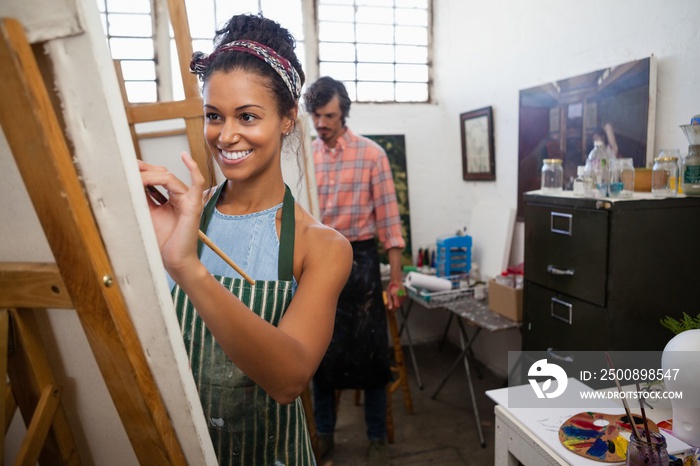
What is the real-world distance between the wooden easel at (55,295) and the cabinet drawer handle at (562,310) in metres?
1.92

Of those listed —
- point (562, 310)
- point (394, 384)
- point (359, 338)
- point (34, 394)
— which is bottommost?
point (394, 384)

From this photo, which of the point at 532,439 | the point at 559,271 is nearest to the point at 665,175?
the point at 559,271

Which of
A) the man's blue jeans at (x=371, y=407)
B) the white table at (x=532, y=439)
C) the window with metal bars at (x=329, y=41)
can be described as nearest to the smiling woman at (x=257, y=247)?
the white table at (x=532, y=439)

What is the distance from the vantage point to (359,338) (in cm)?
271

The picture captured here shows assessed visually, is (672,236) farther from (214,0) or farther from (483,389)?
(214,0)

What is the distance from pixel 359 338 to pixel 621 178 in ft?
4.84

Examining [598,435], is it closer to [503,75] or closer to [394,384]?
[394,384]

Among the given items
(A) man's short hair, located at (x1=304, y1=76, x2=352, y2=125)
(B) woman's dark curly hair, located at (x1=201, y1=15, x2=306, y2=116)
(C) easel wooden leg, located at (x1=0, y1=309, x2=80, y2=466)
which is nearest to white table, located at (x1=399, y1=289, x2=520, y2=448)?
(A) man's short hair, located at (x1=304, y1=76, x2=352, y2=125)

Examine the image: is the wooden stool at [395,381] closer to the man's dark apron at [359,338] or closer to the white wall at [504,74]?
the man's dark apron at [359,338]

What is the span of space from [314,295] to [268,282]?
15 cm

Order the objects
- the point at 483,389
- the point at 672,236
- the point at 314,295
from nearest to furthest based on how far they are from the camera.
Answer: the point at 314,295
the point at 672,236
the point at 483,389

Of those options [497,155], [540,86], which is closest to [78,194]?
[540,86]

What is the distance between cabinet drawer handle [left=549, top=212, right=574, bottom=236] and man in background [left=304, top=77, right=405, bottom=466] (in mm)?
909

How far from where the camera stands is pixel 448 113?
4.35 meters
